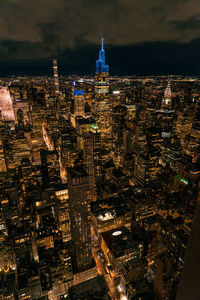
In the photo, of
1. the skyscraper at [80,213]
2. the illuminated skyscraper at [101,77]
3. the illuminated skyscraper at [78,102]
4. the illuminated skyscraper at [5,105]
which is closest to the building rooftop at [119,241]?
the skyscraper at [80,213]

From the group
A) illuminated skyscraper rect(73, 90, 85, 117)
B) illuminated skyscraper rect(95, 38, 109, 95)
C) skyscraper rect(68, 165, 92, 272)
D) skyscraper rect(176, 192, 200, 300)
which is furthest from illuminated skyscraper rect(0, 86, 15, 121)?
skyscraper rect(176, 192, 200, 300)

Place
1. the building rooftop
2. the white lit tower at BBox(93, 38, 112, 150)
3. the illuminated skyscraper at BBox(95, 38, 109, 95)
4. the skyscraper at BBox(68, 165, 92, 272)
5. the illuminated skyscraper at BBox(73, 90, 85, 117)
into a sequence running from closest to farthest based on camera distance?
the skyscraper at BBox(68, 165, 92, 272) → the building rooftop → the white lit tower at BBox(93, 38, 112, 150) → the illuminated skyscraper at BBox(73, 90, 85, 117) → the illuminated skyscraper at BBox(95, 38, 109, 95)

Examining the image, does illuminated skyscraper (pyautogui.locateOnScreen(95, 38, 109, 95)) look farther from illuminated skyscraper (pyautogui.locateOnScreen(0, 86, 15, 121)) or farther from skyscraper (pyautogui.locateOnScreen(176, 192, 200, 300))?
skyscraper (pyautogui.locateOnScreen(176, 192, 200, 300))

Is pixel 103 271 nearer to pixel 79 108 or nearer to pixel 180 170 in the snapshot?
pixel 180 170

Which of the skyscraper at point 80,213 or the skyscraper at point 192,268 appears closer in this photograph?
the skyscraper at point 192,268

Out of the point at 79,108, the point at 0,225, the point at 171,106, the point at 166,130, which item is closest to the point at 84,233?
the point at 0,225

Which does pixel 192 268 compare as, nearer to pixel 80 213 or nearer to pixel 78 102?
pixel 80 213

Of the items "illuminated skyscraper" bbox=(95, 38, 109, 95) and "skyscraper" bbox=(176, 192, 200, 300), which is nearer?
"skyscraper" bbox=(176, 192, 200, 300)

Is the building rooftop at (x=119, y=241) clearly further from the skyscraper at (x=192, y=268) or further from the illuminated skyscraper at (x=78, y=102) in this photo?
the illuminated skyscraper at (x=78, y=102)

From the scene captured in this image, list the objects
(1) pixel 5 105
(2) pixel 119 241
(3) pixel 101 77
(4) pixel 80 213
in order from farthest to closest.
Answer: (3) pixel 101 77 → (1) pixel 5 105 → (2) pixel 119 241 → (4) pixel 80 213

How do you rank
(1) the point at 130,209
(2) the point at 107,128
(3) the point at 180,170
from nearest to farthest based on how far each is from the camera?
(1) the point at 130,209, (3) the point at 180,170, (2) the point at 107,128

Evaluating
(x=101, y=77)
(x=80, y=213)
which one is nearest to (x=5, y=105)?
(x=101, y=77)
